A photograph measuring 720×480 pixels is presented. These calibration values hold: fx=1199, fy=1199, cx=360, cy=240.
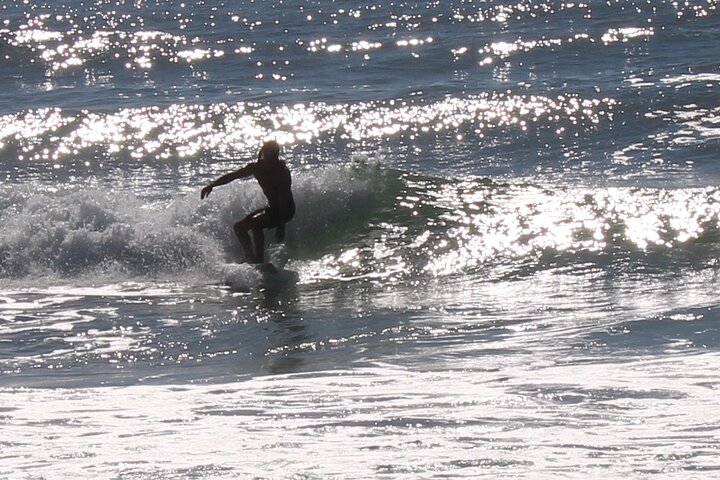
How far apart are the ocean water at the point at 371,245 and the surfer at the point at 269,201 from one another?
0.37m

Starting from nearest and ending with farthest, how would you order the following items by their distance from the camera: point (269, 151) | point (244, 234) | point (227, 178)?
point (227, 178) → point (269, 151) → point (244, 234)

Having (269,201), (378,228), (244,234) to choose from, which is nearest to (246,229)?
(244,234)

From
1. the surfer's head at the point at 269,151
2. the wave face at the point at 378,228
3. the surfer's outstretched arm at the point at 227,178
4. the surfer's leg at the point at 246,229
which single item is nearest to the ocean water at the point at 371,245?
the wave face at the point at 378,228

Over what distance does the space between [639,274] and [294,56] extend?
1358 centimetres

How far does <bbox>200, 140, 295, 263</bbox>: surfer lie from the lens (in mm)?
11477

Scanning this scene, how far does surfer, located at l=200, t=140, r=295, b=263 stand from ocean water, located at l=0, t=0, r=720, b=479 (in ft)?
1.20

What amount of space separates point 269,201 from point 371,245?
5.46 feet

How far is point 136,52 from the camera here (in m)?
24.8

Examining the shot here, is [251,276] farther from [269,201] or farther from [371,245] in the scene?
[371,245]

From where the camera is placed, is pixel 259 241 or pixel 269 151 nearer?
pixel 269 151

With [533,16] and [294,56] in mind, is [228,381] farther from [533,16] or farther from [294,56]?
[533,16]

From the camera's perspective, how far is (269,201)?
11641 mm

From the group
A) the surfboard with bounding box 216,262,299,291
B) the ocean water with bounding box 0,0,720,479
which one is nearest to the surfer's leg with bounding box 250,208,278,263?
the surfboard with bounding box 216,262,299,291

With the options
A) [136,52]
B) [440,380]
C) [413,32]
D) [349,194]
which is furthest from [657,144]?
[136,52]
